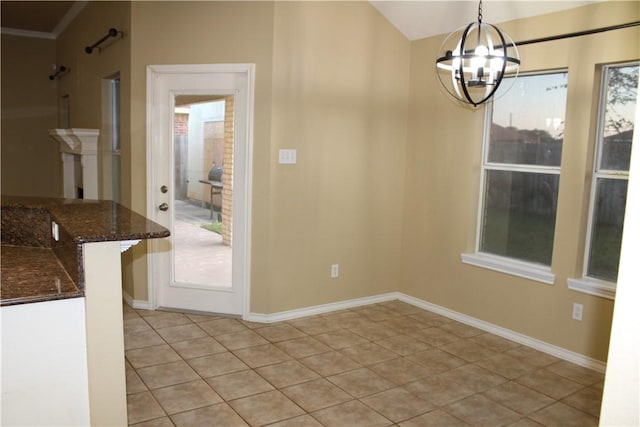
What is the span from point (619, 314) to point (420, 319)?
3506 mm

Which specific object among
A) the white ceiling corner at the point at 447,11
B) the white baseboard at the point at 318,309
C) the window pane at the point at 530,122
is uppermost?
the white ceiling corner at the point at 447,11

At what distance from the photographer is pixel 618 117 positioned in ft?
10.8

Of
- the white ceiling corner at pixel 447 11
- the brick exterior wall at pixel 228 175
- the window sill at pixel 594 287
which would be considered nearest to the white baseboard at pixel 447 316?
the window sill at pixel 594 287

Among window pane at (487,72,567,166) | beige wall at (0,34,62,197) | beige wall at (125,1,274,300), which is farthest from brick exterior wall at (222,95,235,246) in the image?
beige wall at (0,34,62,197)

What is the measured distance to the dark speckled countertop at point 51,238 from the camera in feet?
6.15

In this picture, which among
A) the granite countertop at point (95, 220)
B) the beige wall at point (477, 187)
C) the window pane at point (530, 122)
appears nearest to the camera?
the granite countertop at point (95, 220)

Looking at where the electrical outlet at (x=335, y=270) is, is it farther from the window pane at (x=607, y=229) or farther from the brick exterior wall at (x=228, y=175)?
the window pane at (x=607, y=229)

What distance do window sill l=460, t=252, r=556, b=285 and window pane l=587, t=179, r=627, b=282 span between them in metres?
0.29

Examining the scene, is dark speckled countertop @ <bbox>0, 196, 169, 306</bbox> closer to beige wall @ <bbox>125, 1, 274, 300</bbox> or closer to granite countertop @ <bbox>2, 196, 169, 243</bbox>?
granite countertop @ <bbox>2, 196, 169, 243</bbox>

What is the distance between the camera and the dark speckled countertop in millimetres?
1875

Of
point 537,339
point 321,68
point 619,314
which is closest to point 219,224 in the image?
point 321,68

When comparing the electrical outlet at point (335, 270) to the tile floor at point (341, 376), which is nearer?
the tile floor at point (341, 376)

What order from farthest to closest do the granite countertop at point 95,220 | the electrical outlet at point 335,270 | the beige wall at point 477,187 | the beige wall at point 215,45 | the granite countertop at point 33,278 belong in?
1. the electrical outlet at point 335,270
2. the beige wall at point 215,45
3. the beige wall at point 477,187
4. the granite countertop at point 95,220
5. the granite countertop at point 33,278

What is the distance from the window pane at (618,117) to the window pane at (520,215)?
38 centimetres
